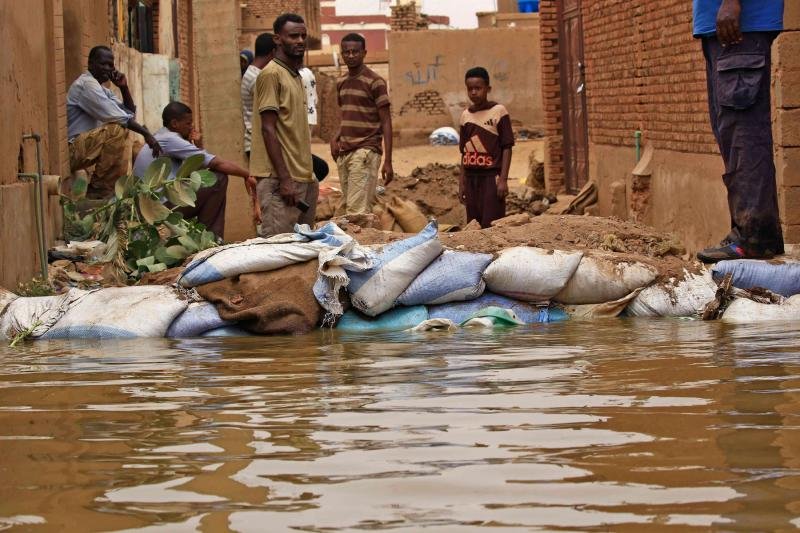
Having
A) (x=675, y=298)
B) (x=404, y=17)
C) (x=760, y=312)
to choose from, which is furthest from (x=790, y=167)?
(x=404, y=17)

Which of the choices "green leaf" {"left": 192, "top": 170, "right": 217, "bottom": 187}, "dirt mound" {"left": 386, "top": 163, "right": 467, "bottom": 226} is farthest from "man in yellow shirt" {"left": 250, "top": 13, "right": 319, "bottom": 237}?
"dirt mound" {"left": 386, "top": 163, "right": 467, "bottom": 226}

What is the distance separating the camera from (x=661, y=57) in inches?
436

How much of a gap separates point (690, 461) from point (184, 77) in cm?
1905

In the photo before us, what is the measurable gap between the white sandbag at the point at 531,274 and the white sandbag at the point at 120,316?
56.2 inches

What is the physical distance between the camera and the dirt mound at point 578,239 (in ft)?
22.1

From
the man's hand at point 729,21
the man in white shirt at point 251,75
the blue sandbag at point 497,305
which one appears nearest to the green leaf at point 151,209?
the blue sandbag at point 497,305

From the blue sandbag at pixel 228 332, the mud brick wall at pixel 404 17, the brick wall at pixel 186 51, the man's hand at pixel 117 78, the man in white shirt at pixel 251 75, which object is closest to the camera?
the blue sandbag at pixel 228 332

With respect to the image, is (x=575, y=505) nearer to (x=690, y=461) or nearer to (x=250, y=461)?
(x=690, y=461)

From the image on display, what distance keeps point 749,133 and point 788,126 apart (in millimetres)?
1519

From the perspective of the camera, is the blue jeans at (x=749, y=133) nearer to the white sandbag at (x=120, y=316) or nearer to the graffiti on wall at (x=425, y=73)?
the white sandbag at (x=120, y=316)

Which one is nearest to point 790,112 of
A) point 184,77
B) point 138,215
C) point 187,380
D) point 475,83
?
point 475,83

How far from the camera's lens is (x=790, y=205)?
25.8 ft

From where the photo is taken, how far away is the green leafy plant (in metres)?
7.61

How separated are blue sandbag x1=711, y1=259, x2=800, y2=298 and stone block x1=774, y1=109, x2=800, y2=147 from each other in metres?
1.76
